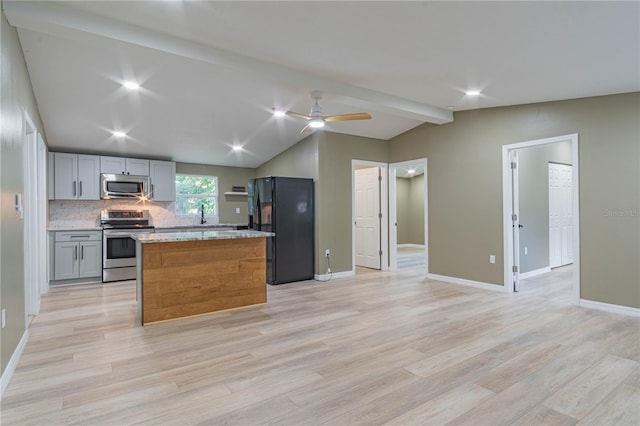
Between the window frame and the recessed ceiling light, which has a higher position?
the recessed ceiling light

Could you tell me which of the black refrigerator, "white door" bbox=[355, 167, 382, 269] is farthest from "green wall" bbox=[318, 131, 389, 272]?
"white door" bbox=[355, 167, 382, 269]

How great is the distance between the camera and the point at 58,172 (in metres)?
5.59

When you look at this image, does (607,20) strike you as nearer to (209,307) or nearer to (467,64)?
(467,64)

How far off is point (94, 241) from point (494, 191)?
6.18 meters

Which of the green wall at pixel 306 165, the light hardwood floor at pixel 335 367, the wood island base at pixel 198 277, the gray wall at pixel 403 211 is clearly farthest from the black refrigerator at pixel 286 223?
the gray wall at pixel 403 211

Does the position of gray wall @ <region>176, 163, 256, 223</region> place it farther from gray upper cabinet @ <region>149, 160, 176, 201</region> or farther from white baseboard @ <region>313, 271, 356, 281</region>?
white baseboard @ <region>313, 271, 356, 281</region>

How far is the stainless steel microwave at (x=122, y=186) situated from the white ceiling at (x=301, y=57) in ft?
2.85

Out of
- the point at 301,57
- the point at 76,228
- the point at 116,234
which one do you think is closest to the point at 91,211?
the point at 76,228

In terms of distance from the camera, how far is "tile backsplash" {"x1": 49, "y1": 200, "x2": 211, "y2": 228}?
586cm

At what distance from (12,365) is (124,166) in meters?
4.32

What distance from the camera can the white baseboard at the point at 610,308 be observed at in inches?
150

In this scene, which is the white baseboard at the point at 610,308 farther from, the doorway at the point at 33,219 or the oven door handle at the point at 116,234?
the oven door handle at the point at 116,234

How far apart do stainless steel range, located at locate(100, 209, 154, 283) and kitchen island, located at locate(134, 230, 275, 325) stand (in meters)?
2.21

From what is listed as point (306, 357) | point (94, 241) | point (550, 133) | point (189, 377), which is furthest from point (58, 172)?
point (550, 133)
